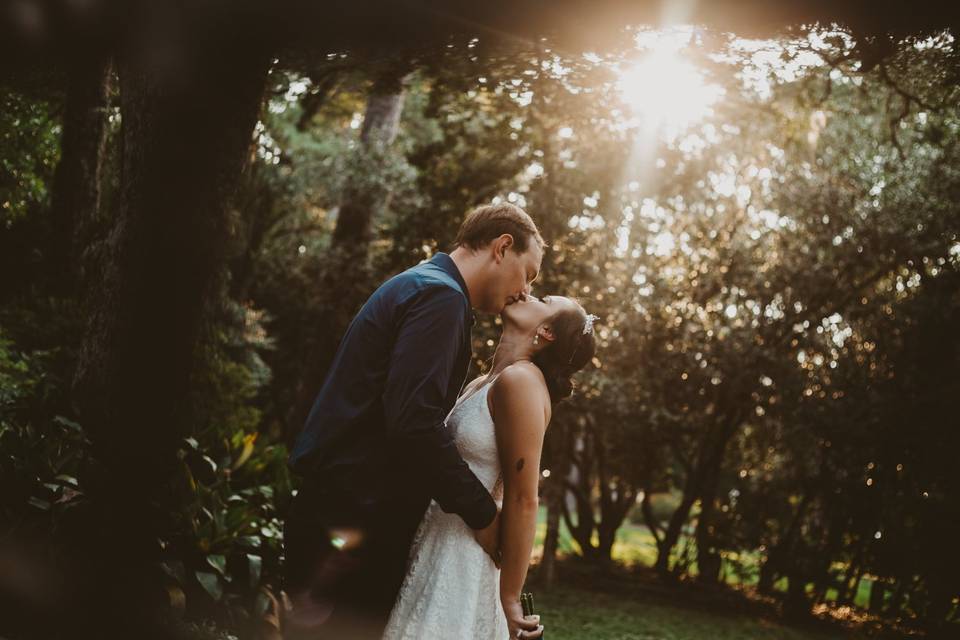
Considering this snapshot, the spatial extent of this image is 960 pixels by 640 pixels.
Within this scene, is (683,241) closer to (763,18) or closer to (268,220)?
(268,220)

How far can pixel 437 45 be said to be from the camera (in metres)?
5.33

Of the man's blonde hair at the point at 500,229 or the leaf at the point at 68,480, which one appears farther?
the leaf at the point at 68,480

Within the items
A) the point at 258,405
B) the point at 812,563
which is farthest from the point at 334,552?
the point at 258,405

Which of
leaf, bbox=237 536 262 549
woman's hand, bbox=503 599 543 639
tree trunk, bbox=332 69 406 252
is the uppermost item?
tree trunk, bbox=332 69 406 252

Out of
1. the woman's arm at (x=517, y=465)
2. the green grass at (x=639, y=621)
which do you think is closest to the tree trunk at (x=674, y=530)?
the green grass at (x=639, y=621)

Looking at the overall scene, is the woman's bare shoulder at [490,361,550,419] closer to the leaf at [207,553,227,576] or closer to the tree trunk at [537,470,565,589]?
the leaf at [207,553,227,576]

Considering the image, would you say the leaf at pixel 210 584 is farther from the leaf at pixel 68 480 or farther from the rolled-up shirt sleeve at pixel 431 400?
the rolled-up shirt sleeve at pixel 431 400

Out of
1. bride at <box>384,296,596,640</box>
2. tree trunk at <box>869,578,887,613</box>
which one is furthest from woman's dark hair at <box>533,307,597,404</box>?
tree trunk at <box>869,578,887,613</box>

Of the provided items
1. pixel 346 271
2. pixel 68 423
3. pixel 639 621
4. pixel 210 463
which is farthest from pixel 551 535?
pixel 68 423

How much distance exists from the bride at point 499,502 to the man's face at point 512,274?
10cm

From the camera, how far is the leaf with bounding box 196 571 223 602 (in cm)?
572

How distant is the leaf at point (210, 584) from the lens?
5721 mm

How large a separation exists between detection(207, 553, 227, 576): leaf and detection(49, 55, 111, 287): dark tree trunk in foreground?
4257 mm

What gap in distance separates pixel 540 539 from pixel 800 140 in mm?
12903
